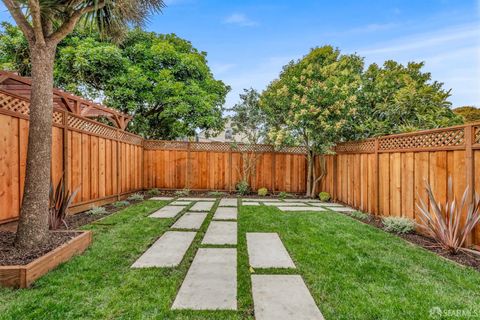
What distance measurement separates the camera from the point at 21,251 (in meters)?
2.38

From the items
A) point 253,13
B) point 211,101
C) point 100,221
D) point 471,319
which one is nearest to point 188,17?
point 253,13

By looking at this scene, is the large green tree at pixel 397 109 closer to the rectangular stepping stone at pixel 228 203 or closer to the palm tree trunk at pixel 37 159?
the rectangular stepping stone at pixel 228 203

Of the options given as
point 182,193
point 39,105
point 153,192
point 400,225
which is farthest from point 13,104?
point 400,225

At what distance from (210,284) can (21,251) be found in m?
1.95

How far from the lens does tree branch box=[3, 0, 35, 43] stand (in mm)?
2527

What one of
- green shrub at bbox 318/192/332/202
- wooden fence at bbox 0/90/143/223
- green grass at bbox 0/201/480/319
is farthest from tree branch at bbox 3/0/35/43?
green shrub at bbox 318/192/332/202

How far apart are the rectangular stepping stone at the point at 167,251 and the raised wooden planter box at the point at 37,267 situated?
2.44ft

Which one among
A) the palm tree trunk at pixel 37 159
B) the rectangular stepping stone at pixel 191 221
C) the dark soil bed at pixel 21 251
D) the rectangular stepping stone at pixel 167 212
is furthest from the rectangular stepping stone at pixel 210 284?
the rectangular stepping stone at pixel 167 212

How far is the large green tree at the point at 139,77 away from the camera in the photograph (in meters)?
8.70

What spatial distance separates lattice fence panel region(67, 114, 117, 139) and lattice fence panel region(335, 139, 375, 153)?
6.23 meters

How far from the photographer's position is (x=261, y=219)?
15.2ft

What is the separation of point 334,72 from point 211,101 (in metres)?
5.31

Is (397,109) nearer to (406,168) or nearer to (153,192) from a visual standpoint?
(406,168)

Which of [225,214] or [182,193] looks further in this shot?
[182,193]
